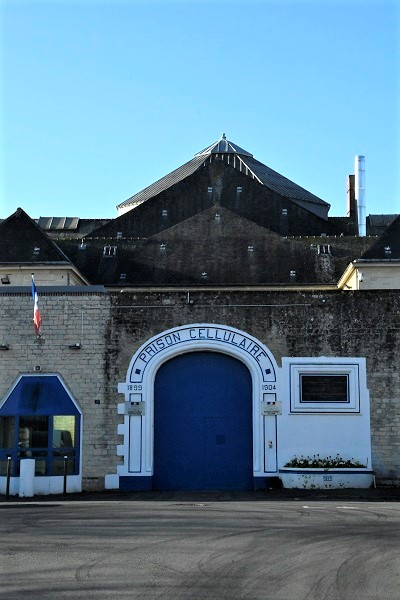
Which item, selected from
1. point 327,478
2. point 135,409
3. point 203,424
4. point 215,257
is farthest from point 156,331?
point 215,257

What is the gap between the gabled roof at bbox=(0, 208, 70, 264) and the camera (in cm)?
4328

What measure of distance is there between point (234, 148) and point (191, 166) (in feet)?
16.1

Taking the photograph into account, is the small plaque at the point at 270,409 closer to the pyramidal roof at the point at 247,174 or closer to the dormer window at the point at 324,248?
the dormer window at the point at 324,248

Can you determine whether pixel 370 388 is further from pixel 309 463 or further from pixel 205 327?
pixel 205 327

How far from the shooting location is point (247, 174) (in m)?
61.9

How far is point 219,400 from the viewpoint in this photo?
24.3m

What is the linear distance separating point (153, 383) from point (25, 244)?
2143cm

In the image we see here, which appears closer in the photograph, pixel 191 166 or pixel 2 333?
pixel 2 333

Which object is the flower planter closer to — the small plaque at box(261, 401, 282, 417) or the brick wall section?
the small plaque at box(261, 401, 282, 417)

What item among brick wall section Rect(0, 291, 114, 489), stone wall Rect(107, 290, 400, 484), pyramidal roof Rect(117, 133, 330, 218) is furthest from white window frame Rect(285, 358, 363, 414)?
pyramidal roof Rect(117, 133, 330, 218)

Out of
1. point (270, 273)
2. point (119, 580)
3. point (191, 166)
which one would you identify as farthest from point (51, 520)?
point (191, 166)

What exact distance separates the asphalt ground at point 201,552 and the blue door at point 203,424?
569 cm

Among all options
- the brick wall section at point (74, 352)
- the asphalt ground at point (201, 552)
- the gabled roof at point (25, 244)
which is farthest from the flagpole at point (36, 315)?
the gabled roof at point (25, 244)

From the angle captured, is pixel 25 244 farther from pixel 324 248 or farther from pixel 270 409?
pixel 270 409
